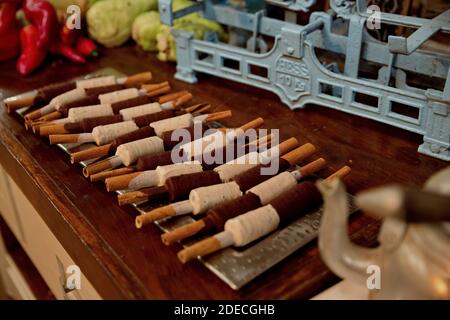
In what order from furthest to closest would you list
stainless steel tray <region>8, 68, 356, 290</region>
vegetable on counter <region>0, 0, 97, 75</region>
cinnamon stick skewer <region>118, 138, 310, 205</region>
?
vegetable on counter <region>0, 0, 97, 75</region>, cinnamon stick skewer <region>118, 138, 310, 205</region>, stainless steel tray <region>8, 68, 356, 290</region>

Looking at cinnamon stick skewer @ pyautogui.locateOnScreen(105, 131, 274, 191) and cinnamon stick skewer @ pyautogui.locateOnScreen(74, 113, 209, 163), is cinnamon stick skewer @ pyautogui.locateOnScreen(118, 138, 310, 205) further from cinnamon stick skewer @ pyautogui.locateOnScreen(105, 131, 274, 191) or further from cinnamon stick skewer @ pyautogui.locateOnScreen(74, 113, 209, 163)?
cinnamon stick skewer @ pyautogui.locateOnScreen(74, 113, 209, 163)

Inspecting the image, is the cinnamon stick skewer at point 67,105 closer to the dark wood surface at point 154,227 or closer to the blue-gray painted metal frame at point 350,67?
the dark wood surface at point 154,227

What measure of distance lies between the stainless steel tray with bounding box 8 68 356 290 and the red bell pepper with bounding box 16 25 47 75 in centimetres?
79

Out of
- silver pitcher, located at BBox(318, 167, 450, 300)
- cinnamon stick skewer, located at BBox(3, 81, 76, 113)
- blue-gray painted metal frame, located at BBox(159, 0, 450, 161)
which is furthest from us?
cinnamon stick skewer, located at BBox(3, 81, 76, 113)

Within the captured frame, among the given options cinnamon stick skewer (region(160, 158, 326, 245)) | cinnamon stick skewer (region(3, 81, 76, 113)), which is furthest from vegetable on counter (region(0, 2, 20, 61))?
cinnamon stick skewer (region(160, 158, 326, 245))

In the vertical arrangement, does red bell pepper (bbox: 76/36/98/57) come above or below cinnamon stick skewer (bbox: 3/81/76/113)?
above

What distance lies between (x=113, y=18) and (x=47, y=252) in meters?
0.70

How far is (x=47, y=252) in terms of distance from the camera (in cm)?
119

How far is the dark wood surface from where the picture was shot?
2.41 feet

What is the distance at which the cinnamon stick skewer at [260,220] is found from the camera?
29.2 inches

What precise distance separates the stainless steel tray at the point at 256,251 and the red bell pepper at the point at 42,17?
2.73 feet

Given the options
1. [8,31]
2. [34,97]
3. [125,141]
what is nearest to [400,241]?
[125,141]

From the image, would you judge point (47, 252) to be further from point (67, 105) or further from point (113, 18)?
point (113, 18)

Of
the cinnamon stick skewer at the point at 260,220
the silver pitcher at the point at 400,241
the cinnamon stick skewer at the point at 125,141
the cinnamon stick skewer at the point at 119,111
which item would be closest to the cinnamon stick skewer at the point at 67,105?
the cinnamon stick skewer at the point at 119,111
